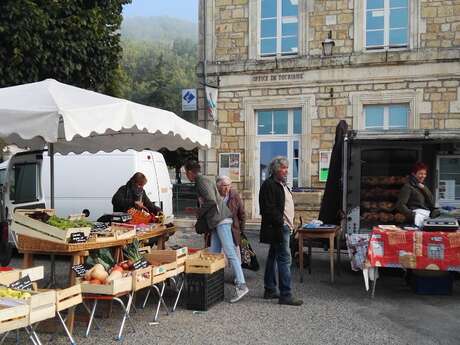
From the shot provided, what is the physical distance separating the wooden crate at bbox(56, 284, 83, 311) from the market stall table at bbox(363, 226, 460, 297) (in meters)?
3.51

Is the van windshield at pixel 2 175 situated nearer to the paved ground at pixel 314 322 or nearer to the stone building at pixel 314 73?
the paved ground at pixel 314 322

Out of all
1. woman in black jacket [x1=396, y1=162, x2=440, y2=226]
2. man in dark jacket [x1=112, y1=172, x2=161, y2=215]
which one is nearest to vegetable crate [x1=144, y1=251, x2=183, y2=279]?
man in dark jacket [x1=112, y1=172, x2=161, y2=215]

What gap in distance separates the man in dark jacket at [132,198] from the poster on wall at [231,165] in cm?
758

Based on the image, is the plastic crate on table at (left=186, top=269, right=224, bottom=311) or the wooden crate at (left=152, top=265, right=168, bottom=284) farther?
the plastic crate on table at (left=186, top=269, right=224, bottom=311)

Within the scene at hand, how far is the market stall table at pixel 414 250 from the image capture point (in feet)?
21.4

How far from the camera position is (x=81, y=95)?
589cm

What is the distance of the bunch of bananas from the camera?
4.22 meters

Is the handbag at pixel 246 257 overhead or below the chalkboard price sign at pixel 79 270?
below

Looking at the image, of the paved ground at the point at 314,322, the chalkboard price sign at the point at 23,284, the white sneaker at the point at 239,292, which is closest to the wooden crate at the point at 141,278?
the paved ground at the point at 314,322

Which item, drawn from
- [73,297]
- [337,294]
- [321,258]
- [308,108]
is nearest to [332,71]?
[308,108]

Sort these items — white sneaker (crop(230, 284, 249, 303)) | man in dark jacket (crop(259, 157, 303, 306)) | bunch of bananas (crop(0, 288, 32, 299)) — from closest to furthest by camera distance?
bunch of bananas (crop(0, 288, 32, 299)), man in dark jacket (crop(259, 157, 303, 306)), white sneaker (crop(230, 284, 249, 303))

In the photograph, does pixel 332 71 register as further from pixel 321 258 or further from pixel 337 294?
pixel 337 294

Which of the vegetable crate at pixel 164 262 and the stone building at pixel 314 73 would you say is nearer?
the vegetable crate at pixel 164 262

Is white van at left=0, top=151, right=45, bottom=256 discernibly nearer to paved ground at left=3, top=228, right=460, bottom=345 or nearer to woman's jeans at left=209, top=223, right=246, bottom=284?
woman's jeans at left=209, top=223, right=246, bottom=284
